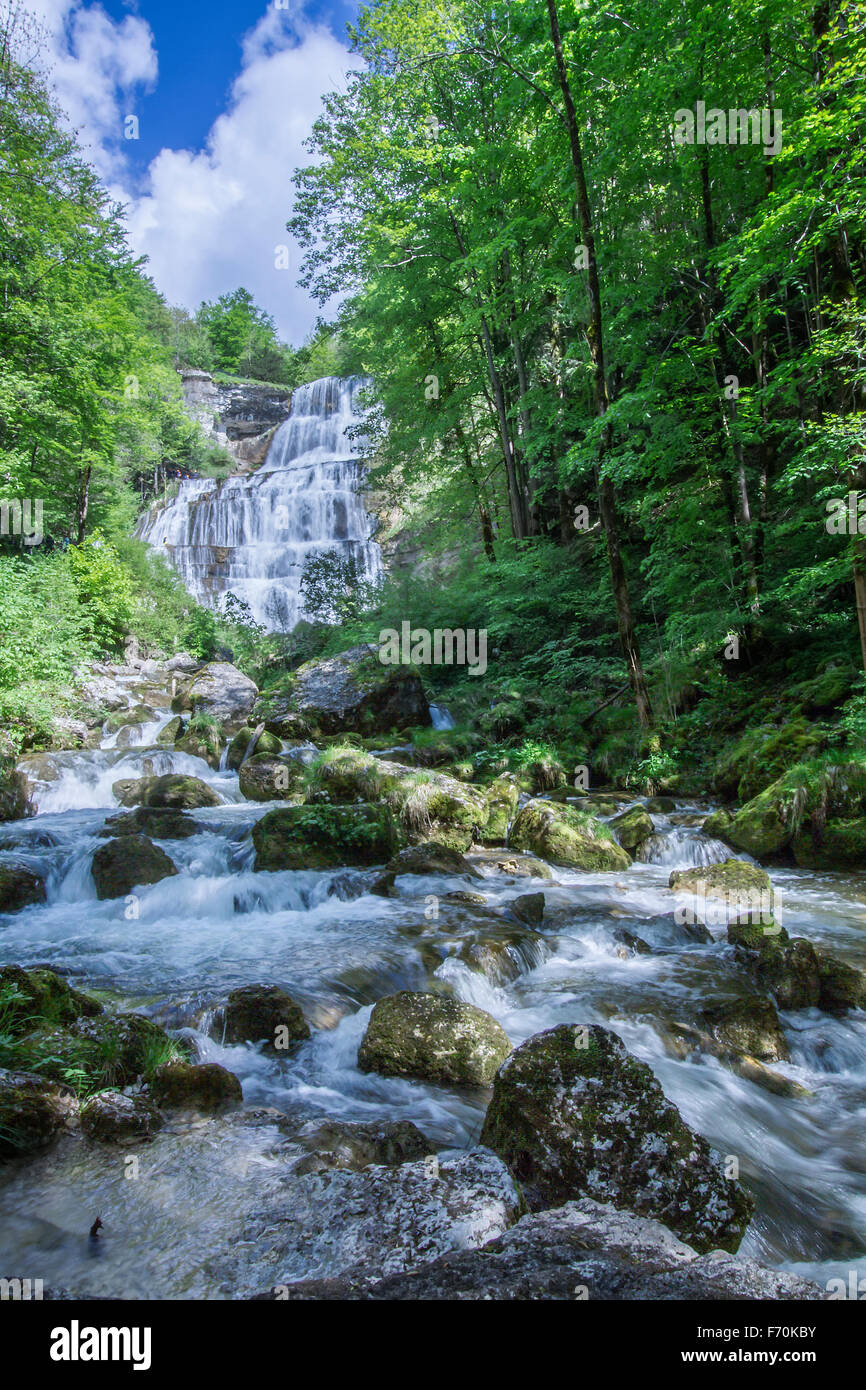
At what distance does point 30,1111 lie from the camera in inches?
117

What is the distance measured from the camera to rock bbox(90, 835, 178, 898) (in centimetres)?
787

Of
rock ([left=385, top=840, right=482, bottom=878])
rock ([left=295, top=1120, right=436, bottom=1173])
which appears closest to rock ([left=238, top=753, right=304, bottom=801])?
rock ([left=385, top=840, right=482, bottom=878])

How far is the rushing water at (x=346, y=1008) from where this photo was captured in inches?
101

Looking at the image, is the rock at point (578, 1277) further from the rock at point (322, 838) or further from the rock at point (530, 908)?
the rock at point (322, 838)

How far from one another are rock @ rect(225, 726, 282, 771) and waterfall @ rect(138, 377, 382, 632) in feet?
39.5

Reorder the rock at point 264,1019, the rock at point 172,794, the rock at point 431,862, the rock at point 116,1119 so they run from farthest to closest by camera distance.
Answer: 1. the rock at point 172,794
2. the rock at point 431,862
3. the rock at point 264,1019
4. the rock at point 116,1119

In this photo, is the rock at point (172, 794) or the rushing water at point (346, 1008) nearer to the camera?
the rushing water at point (346, 1008)

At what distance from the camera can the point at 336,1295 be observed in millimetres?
1718

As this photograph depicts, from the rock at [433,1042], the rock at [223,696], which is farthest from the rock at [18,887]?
the rock at [223,696]

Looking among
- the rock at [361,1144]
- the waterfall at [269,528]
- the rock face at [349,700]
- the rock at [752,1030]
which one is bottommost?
the rock at [752,1030]

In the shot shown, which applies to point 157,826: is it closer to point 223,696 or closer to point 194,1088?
point 194,1088

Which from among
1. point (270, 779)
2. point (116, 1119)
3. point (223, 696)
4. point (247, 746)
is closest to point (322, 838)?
point (270, 779)

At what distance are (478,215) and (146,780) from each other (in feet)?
50.2

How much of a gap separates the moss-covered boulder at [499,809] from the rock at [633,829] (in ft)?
5.37
